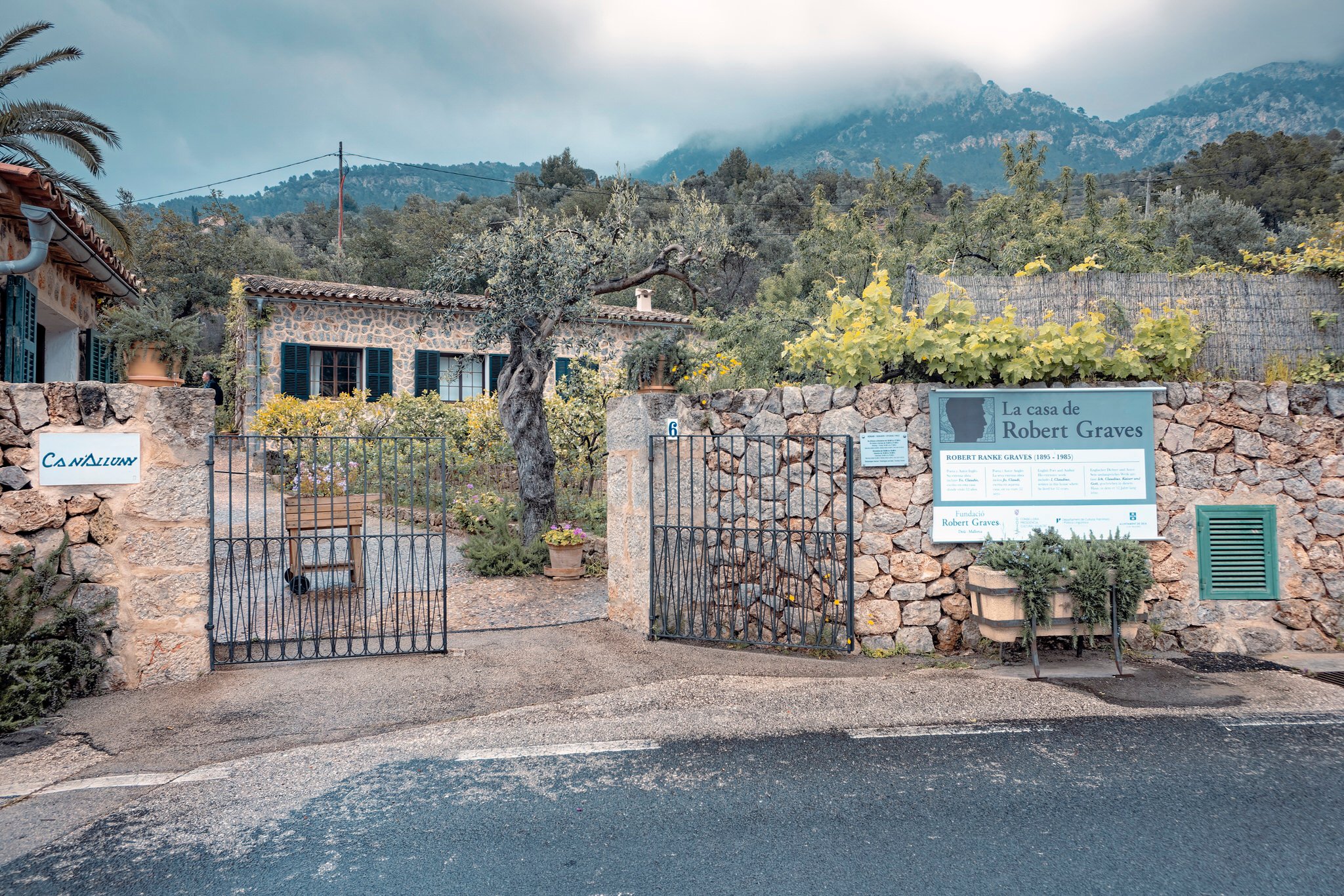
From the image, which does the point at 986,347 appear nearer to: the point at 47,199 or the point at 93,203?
the point at 47,199

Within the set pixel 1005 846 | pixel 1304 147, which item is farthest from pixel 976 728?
pixel 1304 147

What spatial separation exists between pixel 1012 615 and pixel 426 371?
15.4 m

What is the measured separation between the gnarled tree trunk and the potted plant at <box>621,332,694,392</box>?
2.37 m

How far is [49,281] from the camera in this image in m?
9.05

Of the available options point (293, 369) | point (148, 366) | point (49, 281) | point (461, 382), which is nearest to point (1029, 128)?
point (461, 382)

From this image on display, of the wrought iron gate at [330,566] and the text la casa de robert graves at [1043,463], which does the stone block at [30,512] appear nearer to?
the wrought iron gate at [330,566]

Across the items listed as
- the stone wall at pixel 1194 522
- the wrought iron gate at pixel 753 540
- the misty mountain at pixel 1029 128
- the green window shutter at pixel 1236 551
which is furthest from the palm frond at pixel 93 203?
the misty mountain at pixel 1029 128

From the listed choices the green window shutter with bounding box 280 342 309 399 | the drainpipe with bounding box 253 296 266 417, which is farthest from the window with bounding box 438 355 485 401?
the drainpipe with bounding box 253 296 266 417

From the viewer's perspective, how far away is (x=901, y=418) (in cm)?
636

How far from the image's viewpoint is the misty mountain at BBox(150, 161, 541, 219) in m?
79.9

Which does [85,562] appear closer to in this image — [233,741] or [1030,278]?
[233,741]

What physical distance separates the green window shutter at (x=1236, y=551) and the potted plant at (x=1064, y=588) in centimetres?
84

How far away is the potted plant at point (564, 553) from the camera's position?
910 centimetres

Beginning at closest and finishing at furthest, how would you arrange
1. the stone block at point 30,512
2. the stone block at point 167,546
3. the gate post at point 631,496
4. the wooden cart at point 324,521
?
1. the stone block at point 30,512
2. the stone block at point 167,546
3. the gate post at point 631,496
4. the wooden cart at point 324,521
